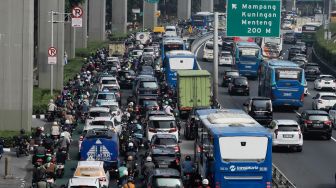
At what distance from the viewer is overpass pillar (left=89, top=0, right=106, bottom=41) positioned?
399ft

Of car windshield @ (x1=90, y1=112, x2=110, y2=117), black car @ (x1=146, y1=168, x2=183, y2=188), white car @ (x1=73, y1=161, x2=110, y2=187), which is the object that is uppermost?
car windshield @ (x1=90, y1=112, x2=110, y2=117)

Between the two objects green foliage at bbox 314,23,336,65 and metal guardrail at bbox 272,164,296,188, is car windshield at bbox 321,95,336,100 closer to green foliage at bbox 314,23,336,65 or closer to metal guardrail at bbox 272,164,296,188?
metal guardrail at bbox 272,164,296,188

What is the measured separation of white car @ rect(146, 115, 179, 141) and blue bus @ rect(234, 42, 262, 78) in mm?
37734

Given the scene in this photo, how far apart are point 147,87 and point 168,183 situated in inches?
1185

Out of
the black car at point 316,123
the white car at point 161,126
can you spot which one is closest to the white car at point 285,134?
the white car at point 161,126

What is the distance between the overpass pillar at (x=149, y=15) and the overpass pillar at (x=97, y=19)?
2191cm

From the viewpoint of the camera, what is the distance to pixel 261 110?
53406 millimetres

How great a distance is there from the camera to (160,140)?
39.1 m

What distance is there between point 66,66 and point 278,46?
23754 mm

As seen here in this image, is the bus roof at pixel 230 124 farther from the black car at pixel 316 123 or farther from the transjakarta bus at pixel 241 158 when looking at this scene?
the black car at pixel 316 123

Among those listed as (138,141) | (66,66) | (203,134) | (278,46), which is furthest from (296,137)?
(278,46)

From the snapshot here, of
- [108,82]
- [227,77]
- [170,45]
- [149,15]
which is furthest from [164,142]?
[149,15]

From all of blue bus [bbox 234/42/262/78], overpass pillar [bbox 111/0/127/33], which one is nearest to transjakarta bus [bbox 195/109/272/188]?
blue bus [bbox 234/42/262/78]

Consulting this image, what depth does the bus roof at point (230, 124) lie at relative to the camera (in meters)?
30.7
